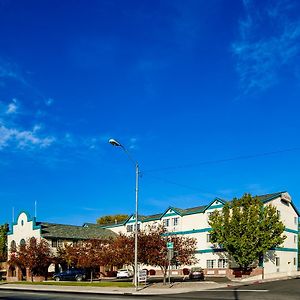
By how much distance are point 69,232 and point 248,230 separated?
31.4m

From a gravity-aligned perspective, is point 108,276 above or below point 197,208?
below

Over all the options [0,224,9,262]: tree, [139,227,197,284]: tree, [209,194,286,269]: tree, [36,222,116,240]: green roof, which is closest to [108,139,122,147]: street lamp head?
[139,227,197,284]: tree

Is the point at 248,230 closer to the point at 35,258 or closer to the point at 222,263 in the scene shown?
the point at 222,263

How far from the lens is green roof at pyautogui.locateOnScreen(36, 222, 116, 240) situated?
222 ft

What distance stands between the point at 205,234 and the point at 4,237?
45.4 metres

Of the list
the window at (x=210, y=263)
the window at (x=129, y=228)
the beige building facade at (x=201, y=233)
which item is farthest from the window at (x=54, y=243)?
the window at (x=210, y=263)

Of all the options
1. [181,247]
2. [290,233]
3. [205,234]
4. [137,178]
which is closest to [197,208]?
[205,234]

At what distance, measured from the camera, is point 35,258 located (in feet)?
192

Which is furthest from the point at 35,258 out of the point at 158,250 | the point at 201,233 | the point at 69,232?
the point at 158,250

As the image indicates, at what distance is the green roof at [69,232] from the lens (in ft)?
222

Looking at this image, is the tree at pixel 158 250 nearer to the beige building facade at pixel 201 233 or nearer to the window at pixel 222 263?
the beige building facade at pixel 201 233

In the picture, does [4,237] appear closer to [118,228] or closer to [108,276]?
[118,228]

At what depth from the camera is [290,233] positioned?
63.2m

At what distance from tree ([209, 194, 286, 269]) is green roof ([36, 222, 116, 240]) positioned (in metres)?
26.1
